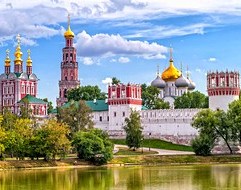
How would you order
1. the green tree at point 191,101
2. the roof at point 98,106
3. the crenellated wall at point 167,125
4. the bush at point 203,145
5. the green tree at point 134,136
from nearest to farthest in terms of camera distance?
the bush at point 203,145
the green tree at point 134,136
the crenellated wall at point 167,125
the roof at point 98,106
the green tree at point 191,101

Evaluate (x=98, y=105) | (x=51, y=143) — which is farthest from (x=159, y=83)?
(x=51, y=143)

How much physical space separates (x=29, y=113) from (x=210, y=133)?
29275mm

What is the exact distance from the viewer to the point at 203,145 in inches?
2958

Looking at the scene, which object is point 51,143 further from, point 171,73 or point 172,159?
point 171,73

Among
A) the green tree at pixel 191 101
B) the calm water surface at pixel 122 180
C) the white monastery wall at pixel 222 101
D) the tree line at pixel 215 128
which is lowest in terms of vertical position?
the calm water surface at pixel 122 180

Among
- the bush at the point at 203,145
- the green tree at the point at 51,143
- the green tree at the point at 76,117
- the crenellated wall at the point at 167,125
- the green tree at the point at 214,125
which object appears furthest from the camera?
the crenellated wall at the point at 167,125

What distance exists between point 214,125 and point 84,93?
4817cm

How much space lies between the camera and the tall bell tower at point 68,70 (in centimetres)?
12700

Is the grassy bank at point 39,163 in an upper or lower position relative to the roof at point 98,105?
lower

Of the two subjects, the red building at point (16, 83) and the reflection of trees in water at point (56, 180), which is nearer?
the reflection of trees in water at point (56, 180)

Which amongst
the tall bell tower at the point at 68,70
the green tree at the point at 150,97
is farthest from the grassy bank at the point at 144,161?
the tall bell tower at the point at 68,70

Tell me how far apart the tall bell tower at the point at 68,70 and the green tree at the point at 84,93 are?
19.5 ft

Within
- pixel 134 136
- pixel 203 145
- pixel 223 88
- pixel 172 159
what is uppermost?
pixel 223 88

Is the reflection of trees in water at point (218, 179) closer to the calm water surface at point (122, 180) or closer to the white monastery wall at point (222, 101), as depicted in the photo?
the calm water surface at point (122, 180)
